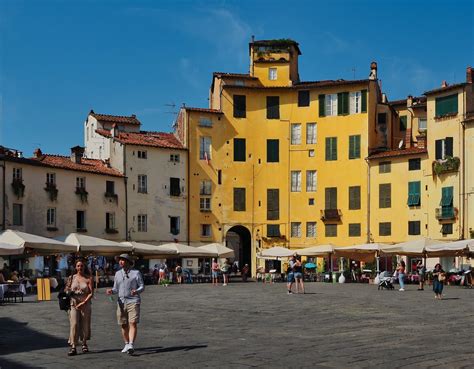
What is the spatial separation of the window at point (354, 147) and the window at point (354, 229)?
525cm

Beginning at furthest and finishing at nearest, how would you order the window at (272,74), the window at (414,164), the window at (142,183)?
the window at (272,74) → the window at (142,183) → the window at (414,164)

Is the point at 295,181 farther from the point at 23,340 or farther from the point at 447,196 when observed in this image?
the point at 23,340

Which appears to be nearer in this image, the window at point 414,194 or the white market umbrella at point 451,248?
the white market umbrella at point 451,248

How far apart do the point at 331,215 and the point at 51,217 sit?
2103cm

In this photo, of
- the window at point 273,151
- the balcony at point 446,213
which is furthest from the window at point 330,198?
the balcony at point 446,213

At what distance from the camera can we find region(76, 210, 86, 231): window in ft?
183

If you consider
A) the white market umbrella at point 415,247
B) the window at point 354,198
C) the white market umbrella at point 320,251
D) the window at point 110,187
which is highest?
the window at point 110,187

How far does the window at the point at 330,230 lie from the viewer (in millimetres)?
60625

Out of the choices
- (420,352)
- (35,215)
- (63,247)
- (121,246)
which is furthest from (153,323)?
(35,215)

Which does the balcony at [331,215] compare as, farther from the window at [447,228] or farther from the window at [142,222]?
the window at [142,222]

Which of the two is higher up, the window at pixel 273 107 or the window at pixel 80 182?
the window at pixel 273 107

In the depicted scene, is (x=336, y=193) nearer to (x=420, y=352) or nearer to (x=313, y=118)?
(x=313, y=118)

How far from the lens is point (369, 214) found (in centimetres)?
5897

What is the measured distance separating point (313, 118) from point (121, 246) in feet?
88.5
